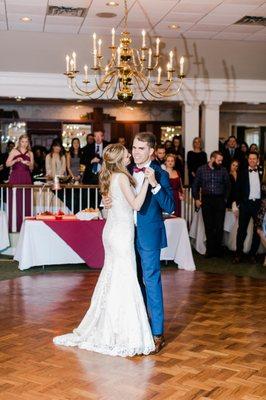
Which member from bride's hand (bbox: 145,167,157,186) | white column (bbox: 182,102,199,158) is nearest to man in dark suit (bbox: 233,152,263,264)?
white column (bbox: 182,102,199,158)

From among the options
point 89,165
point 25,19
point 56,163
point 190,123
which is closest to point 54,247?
point 89,165

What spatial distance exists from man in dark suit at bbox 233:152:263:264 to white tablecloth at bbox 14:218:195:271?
36.9 inches

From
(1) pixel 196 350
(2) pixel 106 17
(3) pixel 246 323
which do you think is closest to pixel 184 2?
(2) pixel 106 17

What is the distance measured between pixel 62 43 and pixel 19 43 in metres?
0.72

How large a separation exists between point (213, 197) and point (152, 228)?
4.52m

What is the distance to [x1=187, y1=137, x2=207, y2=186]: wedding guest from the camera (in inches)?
440

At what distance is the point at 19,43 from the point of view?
10945 millimetres

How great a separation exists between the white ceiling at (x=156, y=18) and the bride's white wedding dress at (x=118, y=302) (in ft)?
16.8

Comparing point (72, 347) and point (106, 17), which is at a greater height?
point (106, 17)

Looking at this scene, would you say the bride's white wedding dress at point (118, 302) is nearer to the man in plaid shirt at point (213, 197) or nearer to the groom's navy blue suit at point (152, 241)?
the groom's navy blue suit at point (152, 241)

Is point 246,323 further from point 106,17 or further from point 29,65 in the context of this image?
point 29,65

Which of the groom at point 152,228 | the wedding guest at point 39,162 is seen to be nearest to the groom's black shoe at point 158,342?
the groom at point 152,228

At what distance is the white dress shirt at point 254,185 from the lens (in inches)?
327

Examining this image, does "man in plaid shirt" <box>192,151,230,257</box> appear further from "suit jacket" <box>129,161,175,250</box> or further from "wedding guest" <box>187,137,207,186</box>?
"suit jacket" <box>129,161,175,250</box>
